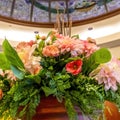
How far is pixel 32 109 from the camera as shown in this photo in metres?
0.94

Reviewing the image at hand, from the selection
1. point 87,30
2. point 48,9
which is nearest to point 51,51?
point 87,30

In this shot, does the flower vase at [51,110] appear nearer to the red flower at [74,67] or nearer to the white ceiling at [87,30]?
the red flower at [74,67]

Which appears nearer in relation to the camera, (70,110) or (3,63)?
(70,110)

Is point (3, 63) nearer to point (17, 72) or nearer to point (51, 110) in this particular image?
point (17, 72)

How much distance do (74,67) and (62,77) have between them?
0.07 meters

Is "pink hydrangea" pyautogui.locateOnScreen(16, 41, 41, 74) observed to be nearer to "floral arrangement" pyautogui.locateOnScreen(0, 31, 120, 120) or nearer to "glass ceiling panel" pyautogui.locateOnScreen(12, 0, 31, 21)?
"floral arrangement" pyautogui.locateOnScreen(0, 31, 120, 120)

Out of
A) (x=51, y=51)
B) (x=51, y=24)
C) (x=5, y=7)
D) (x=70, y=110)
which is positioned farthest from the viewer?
(x=51, y=24)

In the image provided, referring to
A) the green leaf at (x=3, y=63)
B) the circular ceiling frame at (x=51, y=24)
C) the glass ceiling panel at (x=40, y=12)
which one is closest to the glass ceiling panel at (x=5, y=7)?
the circular ceiling frame at (x=51, y=24)

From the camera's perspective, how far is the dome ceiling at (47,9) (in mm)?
7152

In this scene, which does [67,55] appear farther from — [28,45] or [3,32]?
[3,32]

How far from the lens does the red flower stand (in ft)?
3.14

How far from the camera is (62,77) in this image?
3.11ft

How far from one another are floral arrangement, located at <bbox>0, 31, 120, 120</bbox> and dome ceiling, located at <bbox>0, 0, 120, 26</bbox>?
20.3 feet

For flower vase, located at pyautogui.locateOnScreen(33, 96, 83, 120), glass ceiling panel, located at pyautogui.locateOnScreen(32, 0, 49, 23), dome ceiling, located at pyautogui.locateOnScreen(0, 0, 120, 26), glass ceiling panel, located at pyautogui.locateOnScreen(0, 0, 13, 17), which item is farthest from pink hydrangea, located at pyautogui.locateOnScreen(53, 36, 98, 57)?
glass ceiling panel, located at pyautogui.locateOnScreen(32, 0, 49, 23)
